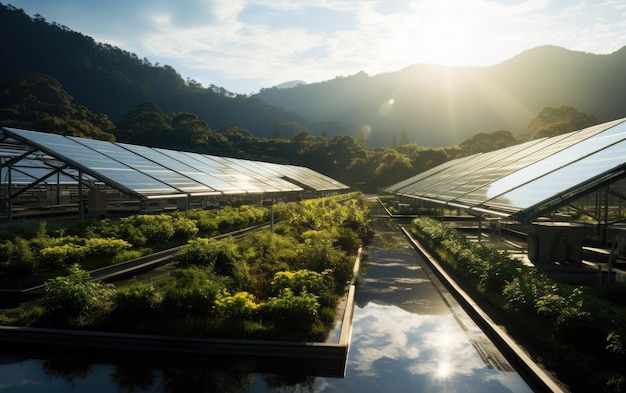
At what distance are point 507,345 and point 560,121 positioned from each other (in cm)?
10727

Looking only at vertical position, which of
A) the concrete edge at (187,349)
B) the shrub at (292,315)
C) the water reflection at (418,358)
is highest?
the shrub at (292,315)

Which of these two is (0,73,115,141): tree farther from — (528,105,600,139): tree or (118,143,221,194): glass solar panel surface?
(528,105,600,139): tree

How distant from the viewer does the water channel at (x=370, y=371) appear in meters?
7.40

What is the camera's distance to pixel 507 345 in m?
8.88

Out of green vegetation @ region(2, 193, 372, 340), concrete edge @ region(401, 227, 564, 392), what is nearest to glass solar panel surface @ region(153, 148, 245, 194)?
green vegetation @ region(2, 193, 372, 340)

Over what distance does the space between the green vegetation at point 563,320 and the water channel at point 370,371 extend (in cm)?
85

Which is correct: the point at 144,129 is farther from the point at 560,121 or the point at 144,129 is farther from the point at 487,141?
the point at 560,121

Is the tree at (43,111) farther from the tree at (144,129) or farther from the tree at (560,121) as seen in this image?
the tree at (560,121)

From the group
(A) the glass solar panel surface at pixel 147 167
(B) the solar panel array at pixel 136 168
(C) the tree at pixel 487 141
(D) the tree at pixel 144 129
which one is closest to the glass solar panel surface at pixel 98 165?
(B) the solar panel array at pixel 136 168

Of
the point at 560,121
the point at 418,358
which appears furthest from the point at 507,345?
the point at 560,121

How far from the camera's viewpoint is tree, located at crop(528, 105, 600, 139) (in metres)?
95.5

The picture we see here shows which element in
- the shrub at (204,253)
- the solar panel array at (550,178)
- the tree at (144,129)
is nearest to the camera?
the solar panel array at (550,178)

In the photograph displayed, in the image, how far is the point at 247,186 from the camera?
32625 millimetres

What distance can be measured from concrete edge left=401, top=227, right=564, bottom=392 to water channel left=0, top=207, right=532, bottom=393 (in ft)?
0.55
